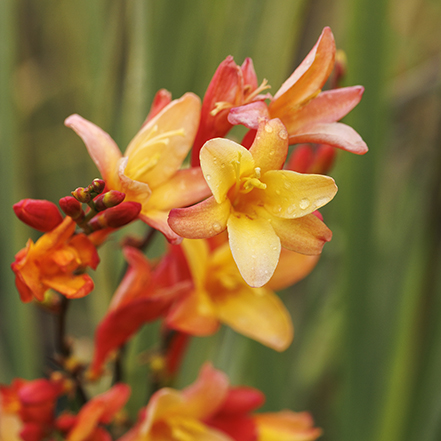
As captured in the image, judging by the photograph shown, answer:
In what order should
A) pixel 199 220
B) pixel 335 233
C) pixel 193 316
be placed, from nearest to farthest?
pixel 199 220, pixel 193 316, pixel 335 233

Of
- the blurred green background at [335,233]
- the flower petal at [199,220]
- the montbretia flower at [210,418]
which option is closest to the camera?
the flower petal at [199,220]

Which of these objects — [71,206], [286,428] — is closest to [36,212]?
[71,206]

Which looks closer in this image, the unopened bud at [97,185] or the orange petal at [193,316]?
Result: the unopened bud at [97,185]

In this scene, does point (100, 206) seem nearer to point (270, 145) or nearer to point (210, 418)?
→ point (270, 145)

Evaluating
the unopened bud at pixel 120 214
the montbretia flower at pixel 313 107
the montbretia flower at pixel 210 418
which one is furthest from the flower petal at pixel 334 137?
the montbretia flower at pixel 210 418

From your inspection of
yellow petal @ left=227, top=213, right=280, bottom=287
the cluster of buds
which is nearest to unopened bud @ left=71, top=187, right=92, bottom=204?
the cluster of buds

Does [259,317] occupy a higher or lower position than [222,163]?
lower

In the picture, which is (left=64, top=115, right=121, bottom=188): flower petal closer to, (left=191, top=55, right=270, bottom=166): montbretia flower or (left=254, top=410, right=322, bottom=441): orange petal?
(left=191, top=55, right=270, bottom=166): montbretia flower

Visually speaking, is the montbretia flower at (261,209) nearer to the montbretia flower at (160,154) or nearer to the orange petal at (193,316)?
the montbretia flower at (160,154)
